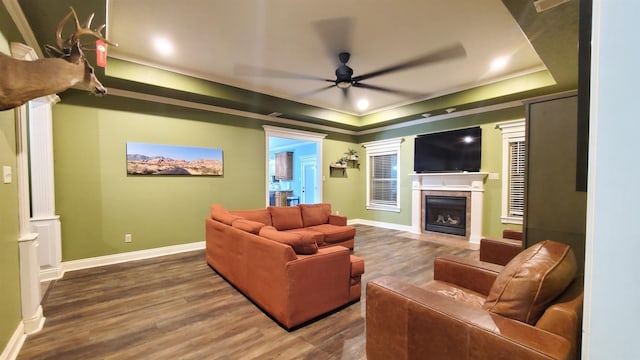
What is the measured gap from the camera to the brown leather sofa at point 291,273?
218 cm

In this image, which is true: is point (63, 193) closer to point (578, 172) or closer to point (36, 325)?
point (36, 325)

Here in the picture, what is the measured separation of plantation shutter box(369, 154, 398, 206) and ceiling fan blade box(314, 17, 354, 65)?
3875 mm

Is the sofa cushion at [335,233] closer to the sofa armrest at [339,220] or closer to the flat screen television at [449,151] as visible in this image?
the sofa armrest at [339,220]

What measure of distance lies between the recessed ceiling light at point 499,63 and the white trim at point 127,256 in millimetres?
5724

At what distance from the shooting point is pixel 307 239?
2.32 metres

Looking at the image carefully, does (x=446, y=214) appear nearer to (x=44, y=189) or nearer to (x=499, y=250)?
→ (x=499, y=250)

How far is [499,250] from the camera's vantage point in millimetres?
2658

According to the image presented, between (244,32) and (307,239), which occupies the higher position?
(244,32)

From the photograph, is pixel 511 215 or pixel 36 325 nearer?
pixel 36 325

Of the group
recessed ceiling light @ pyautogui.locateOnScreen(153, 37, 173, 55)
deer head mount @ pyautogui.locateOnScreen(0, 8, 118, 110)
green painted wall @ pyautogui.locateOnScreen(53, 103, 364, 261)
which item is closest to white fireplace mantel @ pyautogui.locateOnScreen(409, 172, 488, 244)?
green painted wall @ pyautogui.locateOnScreen(53, 103, 364, 261)

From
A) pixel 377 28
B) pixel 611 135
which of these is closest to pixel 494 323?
pixel 611 135

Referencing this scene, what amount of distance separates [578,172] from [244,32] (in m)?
3.28

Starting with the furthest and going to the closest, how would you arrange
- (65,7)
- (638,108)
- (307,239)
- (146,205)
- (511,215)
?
(511,215) < (146,205) < (307,239) < (65,7) < (638,108)

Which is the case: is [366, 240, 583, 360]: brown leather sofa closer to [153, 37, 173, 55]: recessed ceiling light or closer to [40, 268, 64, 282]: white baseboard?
[153, 37, 173, 55]: recessed ceiling light
